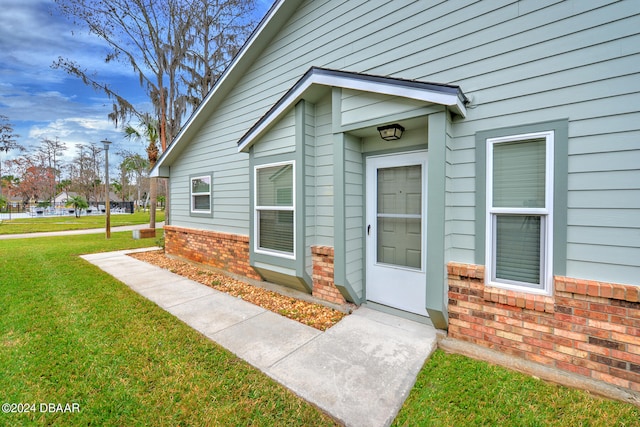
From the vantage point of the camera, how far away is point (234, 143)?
6129 mm

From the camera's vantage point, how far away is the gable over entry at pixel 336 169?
3.02 meters

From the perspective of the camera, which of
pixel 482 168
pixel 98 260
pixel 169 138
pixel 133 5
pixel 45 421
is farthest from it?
pixel 169 138

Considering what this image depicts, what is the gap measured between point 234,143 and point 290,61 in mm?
2149

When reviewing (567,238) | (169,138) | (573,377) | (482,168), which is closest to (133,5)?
(169,138)

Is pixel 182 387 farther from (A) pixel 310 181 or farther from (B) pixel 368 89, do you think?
(B) pixel 368 89

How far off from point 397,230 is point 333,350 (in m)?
1.79

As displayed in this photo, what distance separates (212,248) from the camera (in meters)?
6.45

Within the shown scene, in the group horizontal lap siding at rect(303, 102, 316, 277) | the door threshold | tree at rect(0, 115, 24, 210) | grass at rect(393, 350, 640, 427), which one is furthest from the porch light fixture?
tree at rect(0, 115, 24, 210)

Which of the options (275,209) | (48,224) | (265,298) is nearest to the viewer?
(275,209)

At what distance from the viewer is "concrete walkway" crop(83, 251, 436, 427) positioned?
227 centimetres

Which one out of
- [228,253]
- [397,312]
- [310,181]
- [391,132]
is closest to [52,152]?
[228,253]

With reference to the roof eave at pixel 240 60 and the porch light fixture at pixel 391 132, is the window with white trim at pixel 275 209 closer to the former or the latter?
the porch light fixture at pixel 391 132

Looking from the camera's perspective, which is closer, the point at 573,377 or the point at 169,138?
the point at 573,377

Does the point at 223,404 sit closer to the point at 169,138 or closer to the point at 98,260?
the point at 98,260
